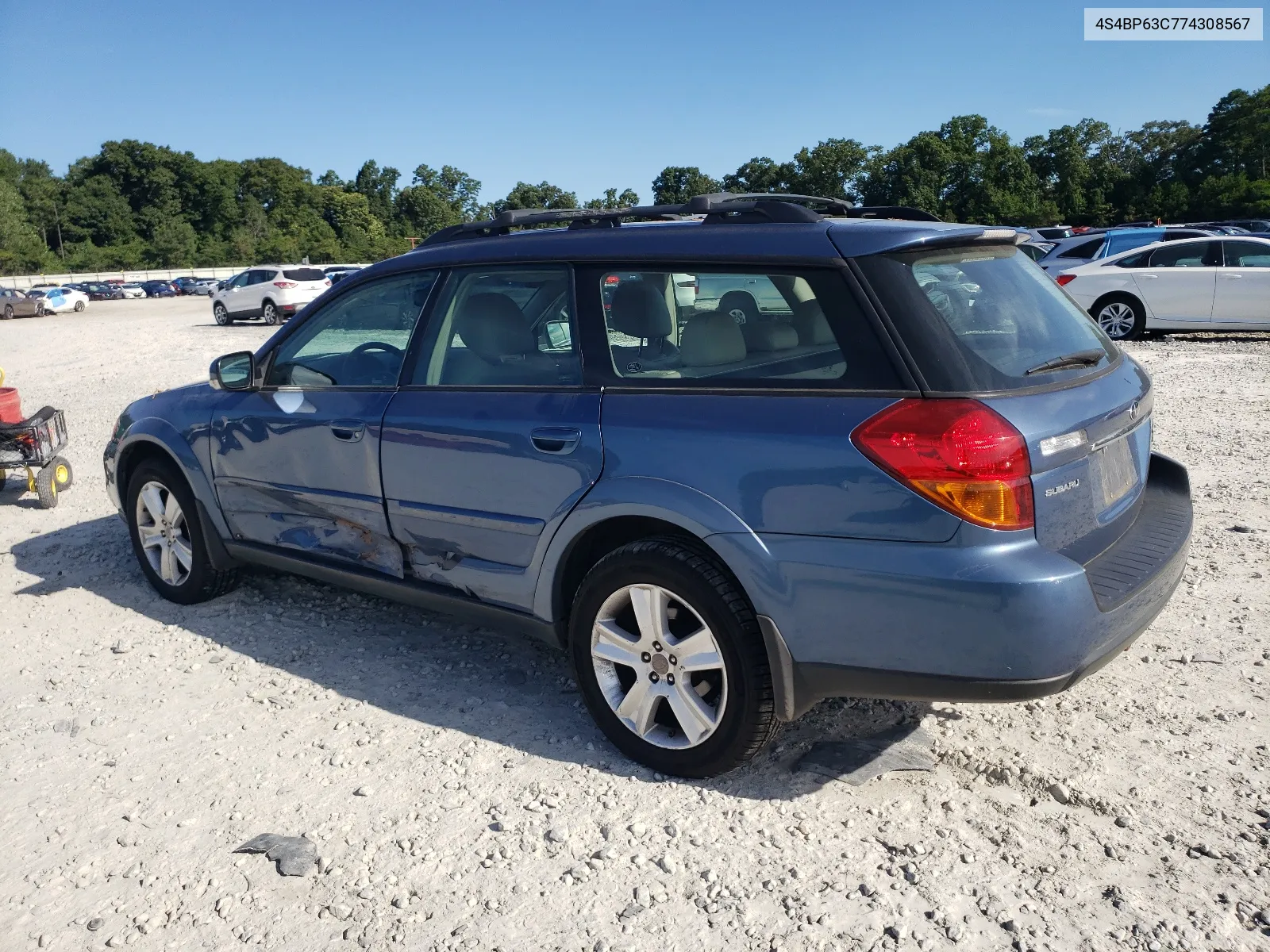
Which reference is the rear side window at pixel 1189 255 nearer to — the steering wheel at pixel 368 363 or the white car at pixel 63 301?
the steering wheel at pixel 368 363

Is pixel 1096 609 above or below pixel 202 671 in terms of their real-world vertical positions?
above

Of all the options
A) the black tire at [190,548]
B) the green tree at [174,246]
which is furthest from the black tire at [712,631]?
the green tree at [174,246]

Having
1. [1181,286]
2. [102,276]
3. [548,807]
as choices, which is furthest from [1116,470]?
[102,276]

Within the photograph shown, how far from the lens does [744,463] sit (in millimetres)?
2973

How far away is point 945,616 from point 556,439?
138cm

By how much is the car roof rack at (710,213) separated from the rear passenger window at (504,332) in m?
0.30

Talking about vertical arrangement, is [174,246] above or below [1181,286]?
above

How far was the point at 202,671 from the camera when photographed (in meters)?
4.32

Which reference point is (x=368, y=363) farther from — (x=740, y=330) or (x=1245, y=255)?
(x=1245, y=255)

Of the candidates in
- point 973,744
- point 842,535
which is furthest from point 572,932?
point 973,744

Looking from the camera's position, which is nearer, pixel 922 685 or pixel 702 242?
pixel 922 685

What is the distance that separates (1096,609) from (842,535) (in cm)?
72

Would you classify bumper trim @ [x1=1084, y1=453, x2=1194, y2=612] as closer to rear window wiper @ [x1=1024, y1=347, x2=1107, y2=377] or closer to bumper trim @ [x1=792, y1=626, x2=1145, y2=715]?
bumper trim @ [x1=792, y1=626, x2=1145, y2=715]

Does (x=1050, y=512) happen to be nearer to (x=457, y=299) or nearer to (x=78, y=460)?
(x=457, y=299)
